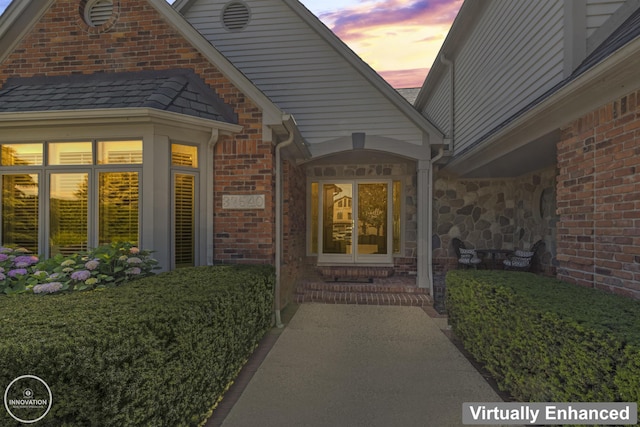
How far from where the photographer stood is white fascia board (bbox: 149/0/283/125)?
515 centimetres

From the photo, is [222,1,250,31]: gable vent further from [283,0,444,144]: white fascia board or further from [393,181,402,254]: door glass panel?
[393,181,402,254]: door glass panel

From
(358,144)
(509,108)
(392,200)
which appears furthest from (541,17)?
(392,200)

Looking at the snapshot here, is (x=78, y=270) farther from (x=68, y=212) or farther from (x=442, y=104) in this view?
(x=442, y=104)

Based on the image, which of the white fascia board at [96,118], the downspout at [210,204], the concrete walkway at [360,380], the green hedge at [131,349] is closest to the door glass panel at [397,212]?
the concrete walkway at [360,380]

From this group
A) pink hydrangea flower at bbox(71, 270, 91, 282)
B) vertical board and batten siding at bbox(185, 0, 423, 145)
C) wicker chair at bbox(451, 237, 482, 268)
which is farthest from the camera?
wicker chair at bbox(451, 237, 482, 268)

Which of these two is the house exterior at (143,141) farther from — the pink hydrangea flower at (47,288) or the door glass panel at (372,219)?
the door glass panel at (372,219)

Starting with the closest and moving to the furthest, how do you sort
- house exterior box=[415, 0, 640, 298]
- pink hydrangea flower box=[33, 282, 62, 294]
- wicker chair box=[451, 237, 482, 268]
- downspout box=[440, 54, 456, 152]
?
house exterior box=[415, 0, 640, 298], pink hydrangea flower box=[33, 282, 62, 294], wicker chair box=[451, 237, 482, 268], downspout box=[440, 54, 456, 152]

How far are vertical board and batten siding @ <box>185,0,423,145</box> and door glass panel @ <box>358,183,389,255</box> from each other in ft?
5.63

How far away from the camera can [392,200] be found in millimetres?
8391

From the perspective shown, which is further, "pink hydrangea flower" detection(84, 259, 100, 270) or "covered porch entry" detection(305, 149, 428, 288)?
"covered porch entry" detection(305, 149, 428, 288)

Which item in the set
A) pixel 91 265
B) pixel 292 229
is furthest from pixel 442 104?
pixel 91 265

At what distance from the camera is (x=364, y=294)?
22.0ft

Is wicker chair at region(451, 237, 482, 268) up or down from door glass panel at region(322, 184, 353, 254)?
down

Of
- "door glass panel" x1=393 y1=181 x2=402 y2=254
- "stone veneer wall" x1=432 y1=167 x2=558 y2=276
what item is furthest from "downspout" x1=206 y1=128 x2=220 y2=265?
"stone veneer wall" x1=432 y1=167 x2=558 y2=276
